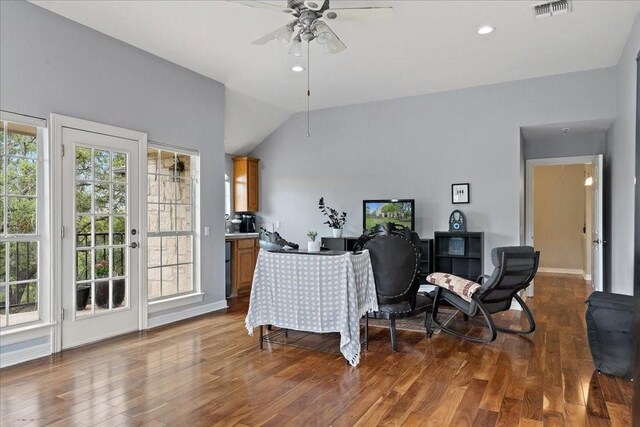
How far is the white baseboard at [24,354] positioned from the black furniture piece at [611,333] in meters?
4.58

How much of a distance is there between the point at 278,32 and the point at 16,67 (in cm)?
226

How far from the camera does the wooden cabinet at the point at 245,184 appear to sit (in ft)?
24.4

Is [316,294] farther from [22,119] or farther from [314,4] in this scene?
[22,119]

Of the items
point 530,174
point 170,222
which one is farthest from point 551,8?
point 170,222

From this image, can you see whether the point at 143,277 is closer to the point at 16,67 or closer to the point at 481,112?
the point at 16,67

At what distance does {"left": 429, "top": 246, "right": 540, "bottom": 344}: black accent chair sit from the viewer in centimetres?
383

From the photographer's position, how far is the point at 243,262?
651 centimetres

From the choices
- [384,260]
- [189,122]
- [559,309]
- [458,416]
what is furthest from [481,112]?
[458,416]

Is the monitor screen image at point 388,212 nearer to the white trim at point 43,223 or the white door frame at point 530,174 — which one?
the white door frame at point 530,174

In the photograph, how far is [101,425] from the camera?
233 cm

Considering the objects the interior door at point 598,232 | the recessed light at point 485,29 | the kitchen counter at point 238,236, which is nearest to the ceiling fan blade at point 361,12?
the recessed light at point 485,29

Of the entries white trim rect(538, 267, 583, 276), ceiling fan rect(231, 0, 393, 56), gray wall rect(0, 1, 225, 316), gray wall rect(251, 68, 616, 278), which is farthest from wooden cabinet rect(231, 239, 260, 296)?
white trim rect(538, 267, 583, 276)

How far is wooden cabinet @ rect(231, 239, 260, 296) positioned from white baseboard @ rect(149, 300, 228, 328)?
828 millimetres

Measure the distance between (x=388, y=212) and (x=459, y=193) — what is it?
1.10 m
